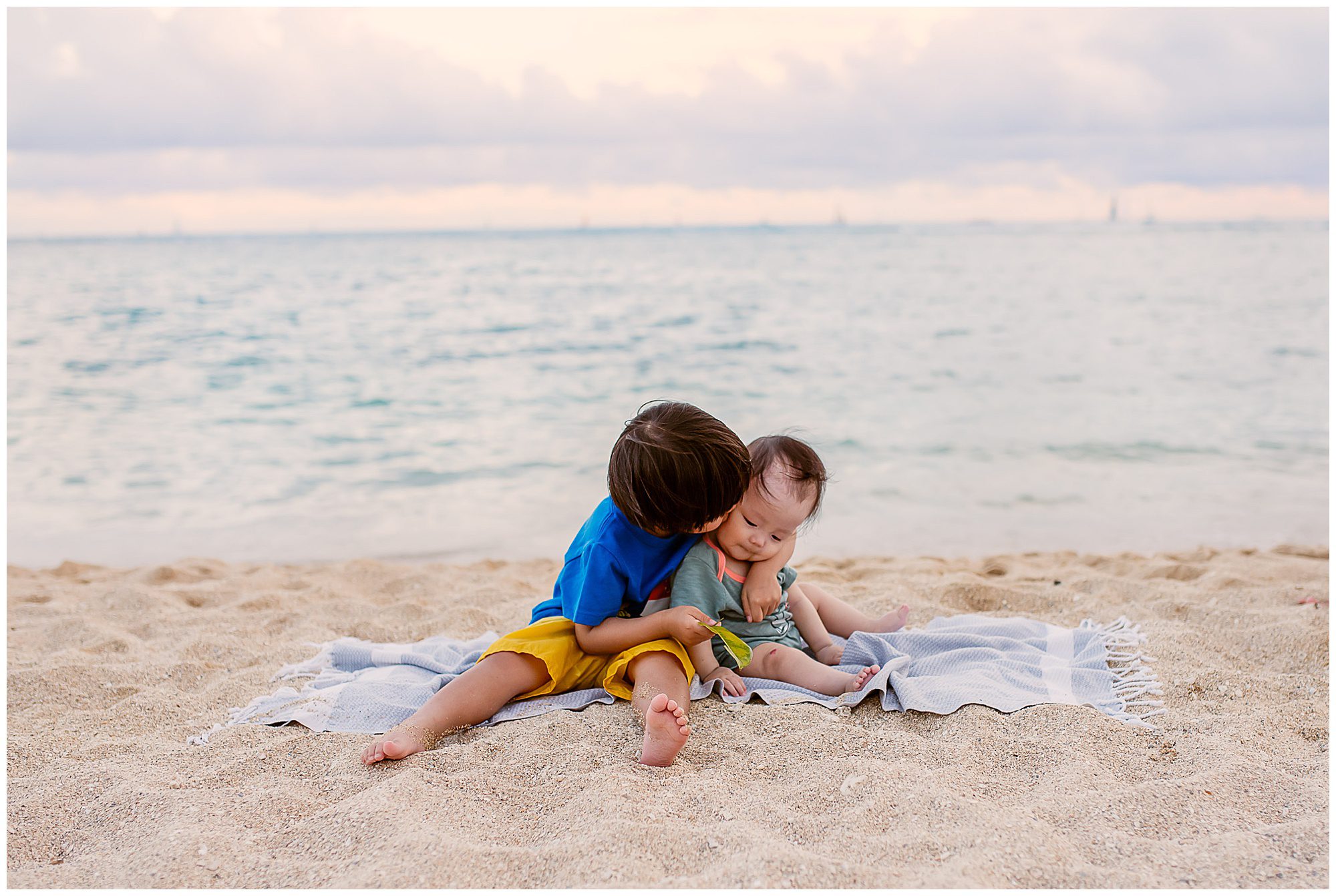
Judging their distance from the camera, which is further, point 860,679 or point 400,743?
point 860,679

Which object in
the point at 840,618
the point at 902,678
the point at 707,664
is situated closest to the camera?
the point at 902,678

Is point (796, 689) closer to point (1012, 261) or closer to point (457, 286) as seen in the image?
point (457, 286)

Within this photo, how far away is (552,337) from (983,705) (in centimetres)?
1362

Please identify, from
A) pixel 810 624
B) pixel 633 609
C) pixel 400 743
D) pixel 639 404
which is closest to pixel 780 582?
pixel 810 624

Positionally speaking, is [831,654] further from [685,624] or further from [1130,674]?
[1130,674]

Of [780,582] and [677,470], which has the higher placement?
[677,470]

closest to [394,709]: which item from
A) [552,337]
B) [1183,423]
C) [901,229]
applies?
[1183,423]

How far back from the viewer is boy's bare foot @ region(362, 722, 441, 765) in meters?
2.32

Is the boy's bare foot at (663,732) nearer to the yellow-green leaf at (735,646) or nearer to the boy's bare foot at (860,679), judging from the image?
the yellow-green leaf at (735,646)

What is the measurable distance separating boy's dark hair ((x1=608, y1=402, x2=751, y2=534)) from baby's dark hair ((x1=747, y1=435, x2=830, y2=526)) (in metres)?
0.11

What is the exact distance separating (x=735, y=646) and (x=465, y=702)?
0.80 metres

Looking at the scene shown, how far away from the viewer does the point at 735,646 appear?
2699 millimetres

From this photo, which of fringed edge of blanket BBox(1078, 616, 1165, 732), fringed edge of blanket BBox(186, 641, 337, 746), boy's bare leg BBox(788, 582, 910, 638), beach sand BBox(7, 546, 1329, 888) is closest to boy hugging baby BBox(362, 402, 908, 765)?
beach sand BBox(7, 546, 1329, 888)

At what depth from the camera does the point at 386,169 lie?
27.8 m
